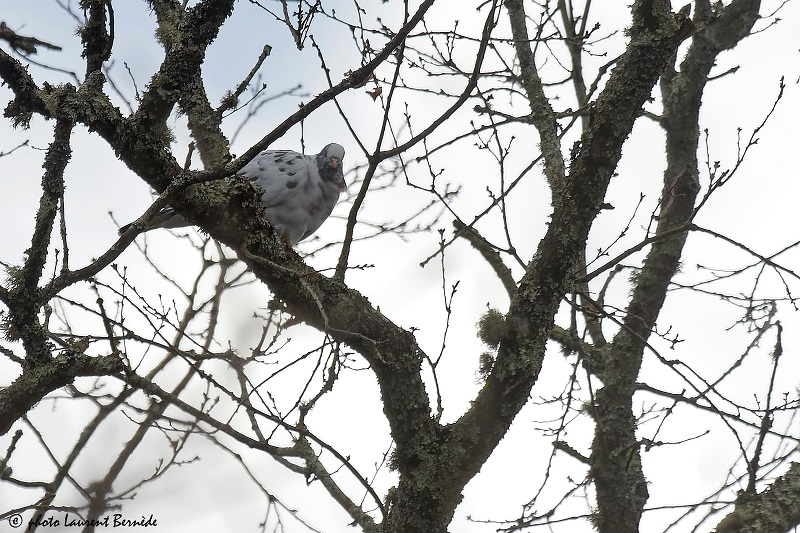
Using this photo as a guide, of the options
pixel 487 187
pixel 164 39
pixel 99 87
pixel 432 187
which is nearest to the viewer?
pixel 99 87

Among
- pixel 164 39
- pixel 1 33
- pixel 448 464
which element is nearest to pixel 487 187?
pixel 448 464

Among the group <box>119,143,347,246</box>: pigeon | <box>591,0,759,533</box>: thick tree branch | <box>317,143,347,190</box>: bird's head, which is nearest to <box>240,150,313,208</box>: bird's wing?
<box>119,143,347,246</box>: pigeon

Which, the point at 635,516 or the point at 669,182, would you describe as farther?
the point at 669,182

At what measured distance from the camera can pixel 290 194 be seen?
14.6 ft

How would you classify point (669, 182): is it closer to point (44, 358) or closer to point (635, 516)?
point (635, 516)

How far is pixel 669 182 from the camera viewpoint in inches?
176

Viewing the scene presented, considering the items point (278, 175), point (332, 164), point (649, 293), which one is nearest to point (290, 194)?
point (278, 175)

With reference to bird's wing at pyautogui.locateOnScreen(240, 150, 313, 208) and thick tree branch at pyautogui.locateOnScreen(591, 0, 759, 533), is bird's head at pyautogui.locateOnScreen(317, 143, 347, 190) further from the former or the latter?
thick tree branch at pyautogui.locateOnScreen(591, 0, 759, 533)

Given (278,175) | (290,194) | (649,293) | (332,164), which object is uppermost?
(332,164)

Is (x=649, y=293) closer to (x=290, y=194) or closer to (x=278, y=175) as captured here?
(x=290, y=194)

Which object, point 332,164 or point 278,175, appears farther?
point 332,164

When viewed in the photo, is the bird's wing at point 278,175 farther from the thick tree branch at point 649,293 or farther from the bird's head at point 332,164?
the thick tree branch at point 649,293

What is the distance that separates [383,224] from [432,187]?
2.09 meters

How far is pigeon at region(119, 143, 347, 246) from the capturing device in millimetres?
4441
